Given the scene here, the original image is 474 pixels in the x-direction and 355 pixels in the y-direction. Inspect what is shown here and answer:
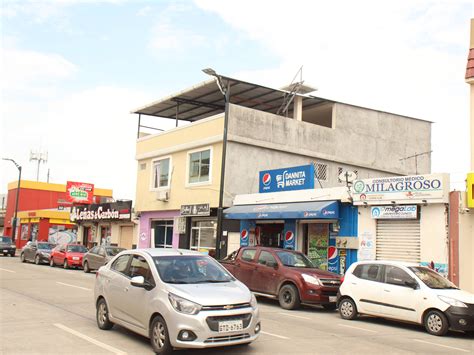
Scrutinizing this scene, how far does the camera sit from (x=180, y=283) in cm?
796

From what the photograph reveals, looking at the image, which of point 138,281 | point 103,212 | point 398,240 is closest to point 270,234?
point 398,240

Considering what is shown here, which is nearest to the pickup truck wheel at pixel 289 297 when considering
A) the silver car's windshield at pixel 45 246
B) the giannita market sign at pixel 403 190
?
the giannita market sign at pixel 403 190

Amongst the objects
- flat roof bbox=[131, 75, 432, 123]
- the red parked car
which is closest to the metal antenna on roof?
flat roof bbox=[131, 75, 432, 123]

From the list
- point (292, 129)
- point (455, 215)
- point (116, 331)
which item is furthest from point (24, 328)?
point (292, 129)

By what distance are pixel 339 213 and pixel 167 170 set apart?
13.2 meters

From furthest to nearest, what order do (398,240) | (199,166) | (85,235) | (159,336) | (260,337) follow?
(85,235), (199,166), (398,240), (260,337), (159,336)

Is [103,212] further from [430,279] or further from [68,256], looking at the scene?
[430,279]

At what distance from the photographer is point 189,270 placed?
847 centimetres

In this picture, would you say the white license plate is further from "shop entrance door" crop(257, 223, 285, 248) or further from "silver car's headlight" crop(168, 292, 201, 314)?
"shop entrance door" crop(257, 223, 285, 248)

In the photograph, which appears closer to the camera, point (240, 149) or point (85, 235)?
point (240, 149)

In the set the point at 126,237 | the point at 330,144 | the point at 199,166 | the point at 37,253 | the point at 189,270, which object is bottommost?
the point at 37,253

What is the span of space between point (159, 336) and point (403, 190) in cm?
1173

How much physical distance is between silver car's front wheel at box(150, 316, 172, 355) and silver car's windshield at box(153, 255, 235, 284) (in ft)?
2.20

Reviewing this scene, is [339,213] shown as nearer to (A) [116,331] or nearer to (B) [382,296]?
(B) [382,296]
